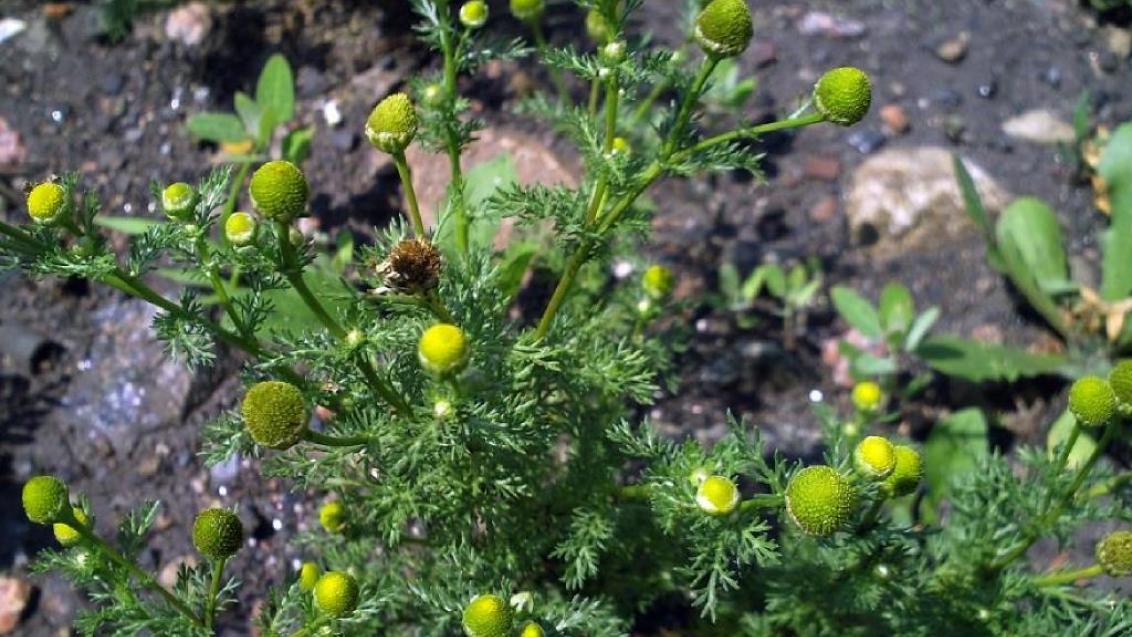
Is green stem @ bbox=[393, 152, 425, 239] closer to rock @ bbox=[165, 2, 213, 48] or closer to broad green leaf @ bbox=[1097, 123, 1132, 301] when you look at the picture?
rock @ bbox=[165, 2, 213, 48]

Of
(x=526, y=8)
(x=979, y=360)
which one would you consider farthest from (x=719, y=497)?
(x=979, y=360)

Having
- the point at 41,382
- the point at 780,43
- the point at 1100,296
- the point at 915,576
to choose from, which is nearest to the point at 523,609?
the point at 915,576

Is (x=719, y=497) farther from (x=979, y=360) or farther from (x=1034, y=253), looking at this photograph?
(x=1034, y=253)

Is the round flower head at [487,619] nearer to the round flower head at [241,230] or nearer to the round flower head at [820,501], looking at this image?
the round flower head at [820,501]

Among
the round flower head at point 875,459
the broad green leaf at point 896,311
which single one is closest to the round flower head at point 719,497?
the round flower head at point 875,459

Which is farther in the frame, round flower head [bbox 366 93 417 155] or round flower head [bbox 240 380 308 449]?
round flower head [bbox 366 93 417 155]

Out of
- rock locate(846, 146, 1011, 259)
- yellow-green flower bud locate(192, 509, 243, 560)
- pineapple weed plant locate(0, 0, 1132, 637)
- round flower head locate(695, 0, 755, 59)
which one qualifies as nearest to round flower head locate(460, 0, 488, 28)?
pineapple weed plant locate(0, 0, 1132, 637)
